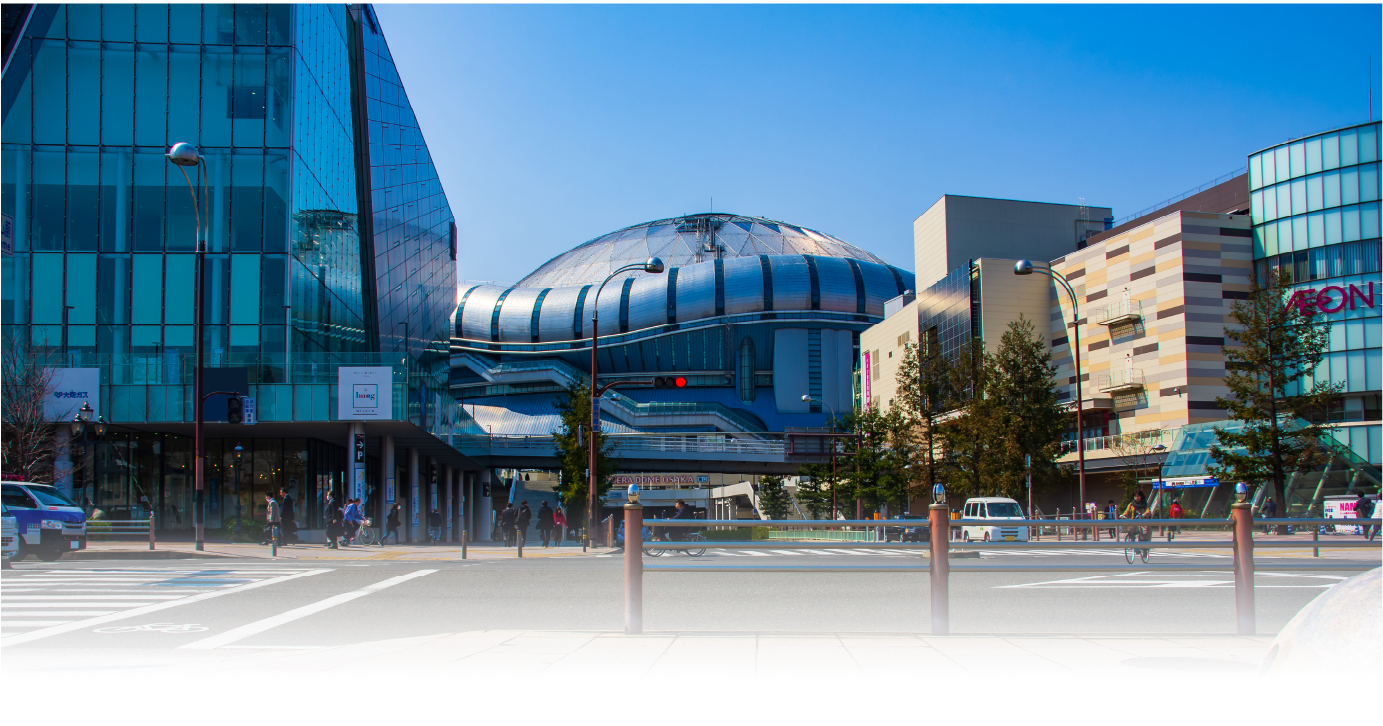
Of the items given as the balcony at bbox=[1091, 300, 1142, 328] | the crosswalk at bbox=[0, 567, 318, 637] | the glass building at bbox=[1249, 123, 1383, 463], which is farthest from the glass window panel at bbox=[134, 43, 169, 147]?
the glass building at bbox=[1249, 123, 1383, 463]

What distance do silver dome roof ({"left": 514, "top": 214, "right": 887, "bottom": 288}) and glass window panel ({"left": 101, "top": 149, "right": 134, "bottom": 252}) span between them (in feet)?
302

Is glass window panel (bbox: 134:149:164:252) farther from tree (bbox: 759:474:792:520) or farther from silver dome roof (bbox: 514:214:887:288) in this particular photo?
silver dome roof (bbox: 514:214:887:288)

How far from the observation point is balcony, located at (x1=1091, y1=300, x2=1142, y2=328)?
61.6 m

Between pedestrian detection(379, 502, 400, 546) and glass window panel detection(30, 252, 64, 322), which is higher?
glass window panel detection(30, 252, 64, 322)

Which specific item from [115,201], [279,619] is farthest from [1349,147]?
[279,619]

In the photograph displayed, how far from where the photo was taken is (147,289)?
39719 mm

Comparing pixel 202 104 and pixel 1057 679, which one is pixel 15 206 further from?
pixel 1057 679

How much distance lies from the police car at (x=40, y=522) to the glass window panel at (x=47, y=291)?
20.5 m

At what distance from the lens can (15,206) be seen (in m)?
38.9

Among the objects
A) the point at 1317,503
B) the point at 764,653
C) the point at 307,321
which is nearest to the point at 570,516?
the point at 307,321

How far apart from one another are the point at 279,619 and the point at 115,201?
111 feet

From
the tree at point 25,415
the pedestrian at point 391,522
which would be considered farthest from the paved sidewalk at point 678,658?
the pedestrian at point 391,522

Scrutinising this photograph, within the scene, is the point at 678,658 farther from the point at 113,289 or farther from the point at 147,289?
the point at 113,289

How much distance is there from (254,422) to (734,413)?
74.6 m
